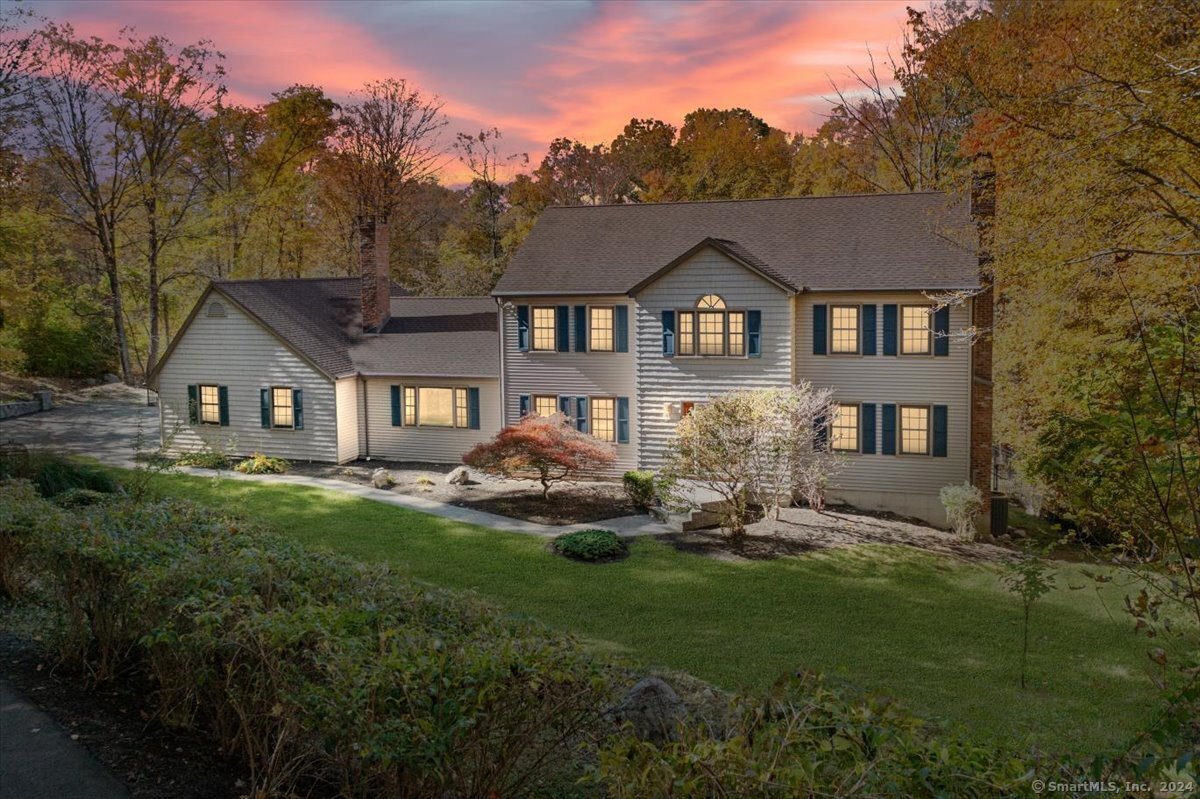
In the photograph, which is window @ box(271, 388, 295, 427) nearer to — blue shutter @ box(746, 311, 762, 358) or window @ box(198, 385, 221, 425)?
window @ box(198, 385, 221, 425)

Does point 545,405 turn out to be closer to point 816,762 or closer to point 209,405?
point 209,405

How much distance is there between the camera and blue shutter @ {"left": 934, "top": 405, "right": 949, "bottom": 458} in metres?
21.8

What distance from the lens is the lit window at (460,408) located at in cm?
2689

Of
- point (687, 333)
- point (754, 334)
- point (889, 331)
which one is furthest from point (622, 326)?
point (889, 331)

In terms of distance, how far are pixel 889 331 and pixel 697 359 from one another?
4.96 meters

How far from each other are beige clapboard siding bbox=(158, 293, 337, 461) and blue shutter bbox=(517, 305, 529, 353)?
5989 mm

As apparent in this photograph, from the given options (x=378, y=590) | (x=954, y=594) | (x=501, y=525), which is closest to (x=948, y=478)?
(x=954, y=594)

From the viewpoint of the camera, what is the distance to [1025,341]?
76.5ft

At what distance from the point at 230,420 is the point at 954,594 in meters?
21.8

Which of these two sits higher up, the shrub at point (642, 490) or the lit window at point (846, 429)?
the lit window at point (846, 429)

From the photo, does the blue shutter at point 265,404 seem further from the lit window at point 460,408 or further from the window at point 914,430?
the window at point 914,430

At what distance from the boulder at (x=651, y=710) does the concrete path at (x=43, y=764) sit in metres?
3.74

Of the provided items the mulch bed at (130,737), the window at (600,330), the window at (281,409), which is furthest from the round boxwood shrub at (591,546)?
the window at (281,409)

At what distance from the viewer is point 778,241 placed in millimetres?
24984
